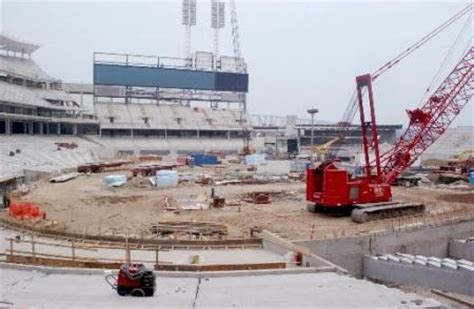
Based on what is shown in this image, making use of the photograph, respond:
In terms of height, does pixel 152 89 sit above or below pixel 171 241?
above

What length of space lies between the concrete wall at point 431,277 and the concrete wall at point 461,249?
21.8 ft

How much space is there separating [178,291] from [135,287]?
998 mm

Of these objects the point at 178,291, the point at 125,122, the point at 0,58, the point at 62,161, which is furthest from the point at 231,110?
the point at 178,291

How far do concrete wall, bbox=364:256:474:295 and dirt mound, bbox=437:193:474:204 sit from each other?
48.6ft

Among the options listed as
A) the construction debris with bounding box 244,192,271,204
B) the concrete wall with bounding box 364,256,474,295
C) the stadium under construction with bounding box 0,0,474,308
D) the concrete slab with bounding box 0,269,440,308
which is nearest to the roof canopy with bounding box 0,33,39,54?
the stadium under construction with bounding box 0,0,474,308

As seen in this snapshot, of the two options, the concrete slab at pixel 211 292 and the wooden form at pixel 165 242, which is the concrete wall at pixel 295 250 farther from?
the concrete slab at pixel 211 292

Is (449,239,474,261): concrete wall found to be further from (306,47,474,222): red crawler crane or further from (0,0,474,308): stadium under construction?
(306,47,474,222): red crawler crane

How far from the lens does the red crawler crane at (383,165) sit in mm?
23234

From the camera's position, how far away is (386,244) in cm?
2006

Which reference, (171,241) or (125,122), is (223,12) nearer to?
(125,122)

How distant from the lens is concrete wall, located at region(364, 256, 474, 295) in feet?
47.7

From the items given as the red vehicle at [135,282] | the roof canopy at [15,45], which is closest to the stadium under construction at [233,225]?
the red vehicle at [135,282]

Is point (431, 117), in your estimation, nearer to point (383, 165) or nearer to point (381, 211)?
point (383, 165)

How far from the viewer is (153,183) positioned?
34.6 metres
